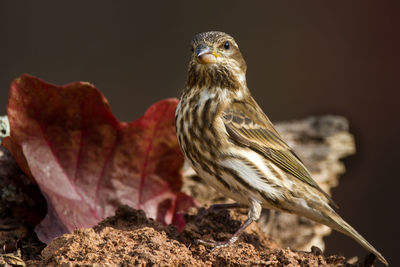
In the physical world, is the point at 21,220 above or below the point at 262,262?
below

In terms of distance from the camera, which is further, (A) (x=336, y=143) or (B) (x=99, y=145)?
(A) (x=336, y=143)

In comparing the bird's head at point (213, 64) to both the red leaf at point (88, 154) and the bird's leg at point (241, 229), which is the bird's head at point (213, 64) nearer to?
the red leaf at point (88, 154)

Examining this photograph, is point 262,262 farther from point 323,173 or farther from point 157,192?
point 323,173

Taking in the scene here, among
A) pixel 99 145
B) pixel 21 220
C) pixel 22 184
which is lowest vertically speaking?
pixel 21 220

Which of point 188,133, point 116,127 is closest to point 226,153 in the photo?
point 188,133

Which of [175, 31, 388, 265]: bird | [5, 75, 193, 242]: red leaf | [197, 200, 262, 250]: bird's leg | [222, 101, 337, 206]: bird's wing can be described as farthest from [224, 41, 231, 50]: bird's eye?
[197, 200, 262, 250]: bird's leg

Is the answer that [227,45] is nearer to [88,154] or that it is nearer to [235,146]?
[235,146]

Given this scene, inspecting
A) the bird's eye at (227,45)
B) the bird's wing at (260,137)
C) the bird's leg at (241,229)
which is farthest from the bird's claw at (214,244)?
the bird's eye at (227,45)

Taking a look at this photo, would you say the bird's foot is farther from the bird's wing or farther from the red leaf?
the bird's wing
